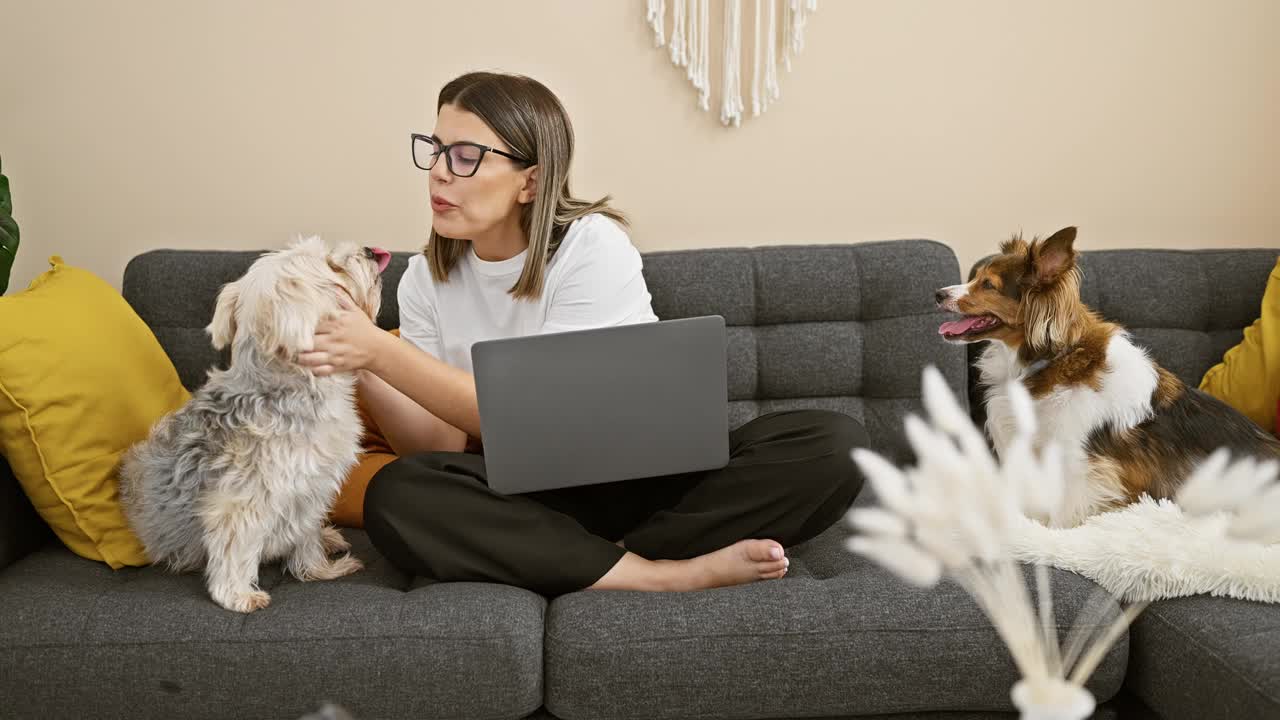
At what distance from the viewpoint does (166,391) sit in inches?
76.2

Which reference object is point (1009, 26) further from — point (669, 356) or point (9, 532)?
point (9, 532)

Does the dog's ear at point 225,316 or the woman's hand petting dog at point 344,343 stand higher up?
the dog's ear at point 225,316

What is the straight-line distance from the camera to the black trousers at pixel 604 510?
1.66 meters

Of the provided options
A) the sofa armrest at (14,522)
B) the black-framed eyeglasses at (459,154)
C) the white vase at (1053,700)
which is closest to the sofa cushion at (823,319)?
the black-framed eyeglasses at (459,154)

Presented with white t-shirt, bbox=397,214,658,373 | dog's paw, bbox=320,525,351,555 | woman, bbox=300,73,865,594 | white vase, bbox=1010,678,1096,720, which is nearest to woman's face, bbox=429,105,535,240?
woman, bbox=300,73,865,594

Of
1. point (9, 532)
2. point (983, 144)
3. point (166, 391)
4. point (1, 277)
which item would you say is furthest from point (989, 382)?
point (1, 277)

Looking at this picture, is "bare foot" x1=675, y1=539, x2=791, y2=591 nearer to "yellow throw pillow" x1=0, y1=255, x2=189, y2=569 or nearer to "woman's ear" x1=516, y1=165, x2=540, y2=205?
"woman's ear" x1=516, y1=165, x2=540, y2=205

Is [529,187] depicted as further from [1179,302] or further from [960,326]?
[1179,302]

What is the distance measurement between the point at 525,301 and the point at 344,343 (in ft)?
1.44

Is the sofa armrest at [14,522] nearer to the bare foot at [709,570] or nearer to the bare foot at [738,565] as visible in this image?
the bare foot at [709,570]

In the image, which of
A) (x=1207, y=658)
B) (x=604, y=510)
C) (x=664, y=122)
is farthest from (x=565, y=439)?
(x=664, y=122)

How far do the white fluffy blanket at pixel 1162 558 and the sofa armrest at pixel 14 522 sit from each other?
72.7 inches

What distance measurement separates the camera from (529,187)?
6.32ft

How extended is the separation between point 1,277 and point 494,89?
56.0 inches
